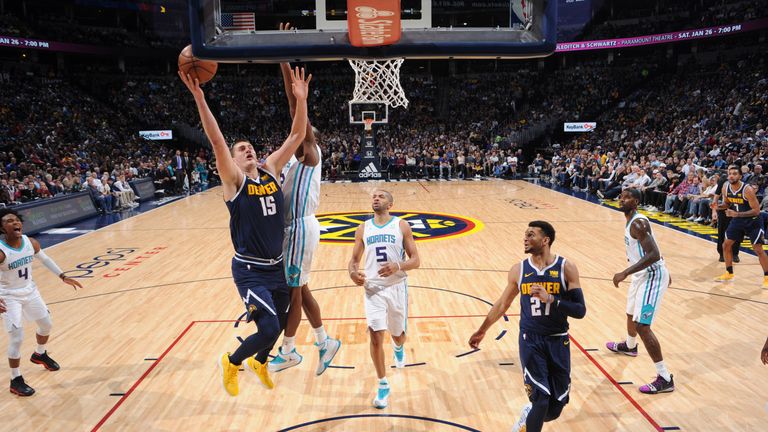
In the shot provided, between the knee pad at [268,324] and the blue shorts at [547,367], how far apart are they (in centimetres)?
168

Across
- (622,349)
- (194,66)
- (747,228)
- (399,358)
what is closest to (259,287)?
(194,66)

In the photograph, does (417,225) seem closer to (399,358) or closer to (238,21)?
(399,358)

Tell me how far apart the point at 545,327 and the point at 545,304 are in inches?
6.0

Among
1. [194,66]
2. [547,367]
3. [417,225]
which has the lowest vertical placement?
[417,225]

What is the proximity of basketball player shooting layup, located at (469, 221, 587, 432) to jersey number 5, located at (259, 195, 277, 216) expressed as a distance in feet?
5.73

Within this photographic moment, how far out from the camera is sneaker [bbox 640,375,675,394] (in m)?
4.63

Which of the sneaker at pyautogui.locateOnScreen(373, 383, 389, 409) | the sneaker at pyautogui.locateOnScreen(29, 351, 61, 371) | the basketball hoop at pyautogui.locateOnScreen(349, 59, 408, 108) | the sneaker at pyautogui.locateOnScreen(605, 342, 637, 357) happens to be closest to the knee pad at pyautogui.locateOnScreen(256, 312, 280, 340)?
the sneaker at pyautogui.locateOnScreen(373, 383, 389, 409)

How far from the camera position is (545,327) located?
11.7 ft

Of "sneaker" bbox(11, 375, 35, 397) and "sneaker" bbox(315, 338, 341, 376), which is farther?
"sneaker" bbox(11, 375, 35, 397)

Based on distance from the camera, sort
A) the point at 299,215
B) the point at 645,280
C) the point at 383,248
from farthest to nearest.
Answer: the point at 645,280 < the point at 383,248 < the point at 299,215

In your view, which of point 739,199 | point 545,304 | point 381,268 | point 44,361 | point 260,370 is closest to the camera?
point 545,304

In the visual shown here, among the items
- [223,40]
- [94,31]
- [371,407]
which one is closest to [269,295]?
[371,407]

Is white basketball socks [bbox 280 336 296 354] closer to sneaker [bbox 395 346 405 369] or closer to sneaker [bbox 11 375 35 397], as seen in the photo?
sneaker [bbox 395 346 405 369]

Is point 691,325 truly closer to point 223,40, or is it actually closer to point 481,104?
point 223,40
